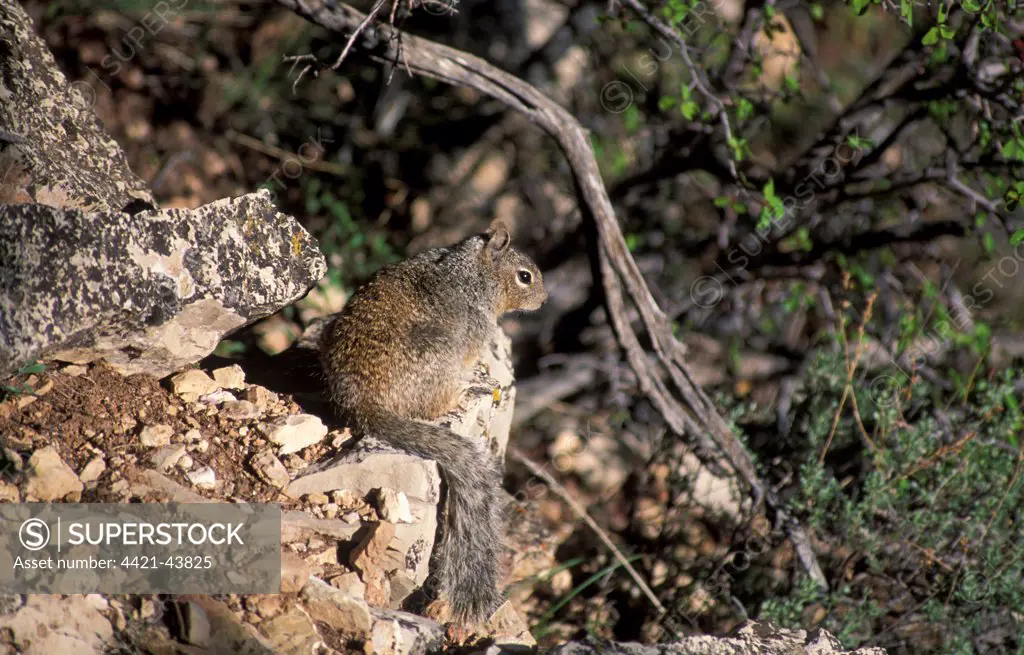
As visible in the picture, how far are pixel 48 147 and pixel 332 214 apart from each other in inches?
124

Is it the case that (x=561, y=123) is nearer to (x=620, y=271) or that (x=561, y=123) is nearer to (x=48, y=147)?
(x=620, y=271)

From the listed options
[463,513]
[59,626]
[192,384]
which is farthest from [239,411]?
[59,626]

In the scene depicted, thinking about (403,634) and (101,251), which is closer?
(403,634)

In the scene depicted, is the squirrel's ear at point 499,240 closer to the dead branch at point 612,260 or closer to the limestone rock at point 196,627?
the dead branch at point 612,260

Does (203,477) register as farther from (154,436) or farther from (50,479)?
(50,479)

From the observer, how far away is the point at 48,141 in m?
3.89

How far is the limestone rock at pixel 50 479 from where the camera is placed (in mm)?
2879

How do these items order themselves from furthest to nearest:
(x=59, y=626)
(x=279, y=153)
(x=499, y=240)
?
(x=279, y=153), (x=499, y=240), (x=59, y=626)

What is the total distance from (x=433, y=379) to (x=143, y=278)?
1.35 metres

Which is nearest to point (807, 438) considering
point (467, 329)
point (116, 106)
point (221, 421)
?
point (467, 329)

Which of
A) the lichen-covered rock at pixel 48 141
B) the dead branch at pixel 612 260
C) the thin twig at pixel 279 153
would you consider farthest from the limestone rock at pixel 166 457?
the thin twig at pixel 279 153

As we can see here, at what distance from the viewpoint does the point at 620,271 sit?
477cm

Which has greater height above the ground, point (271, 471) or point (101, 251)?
point (101, 251)
